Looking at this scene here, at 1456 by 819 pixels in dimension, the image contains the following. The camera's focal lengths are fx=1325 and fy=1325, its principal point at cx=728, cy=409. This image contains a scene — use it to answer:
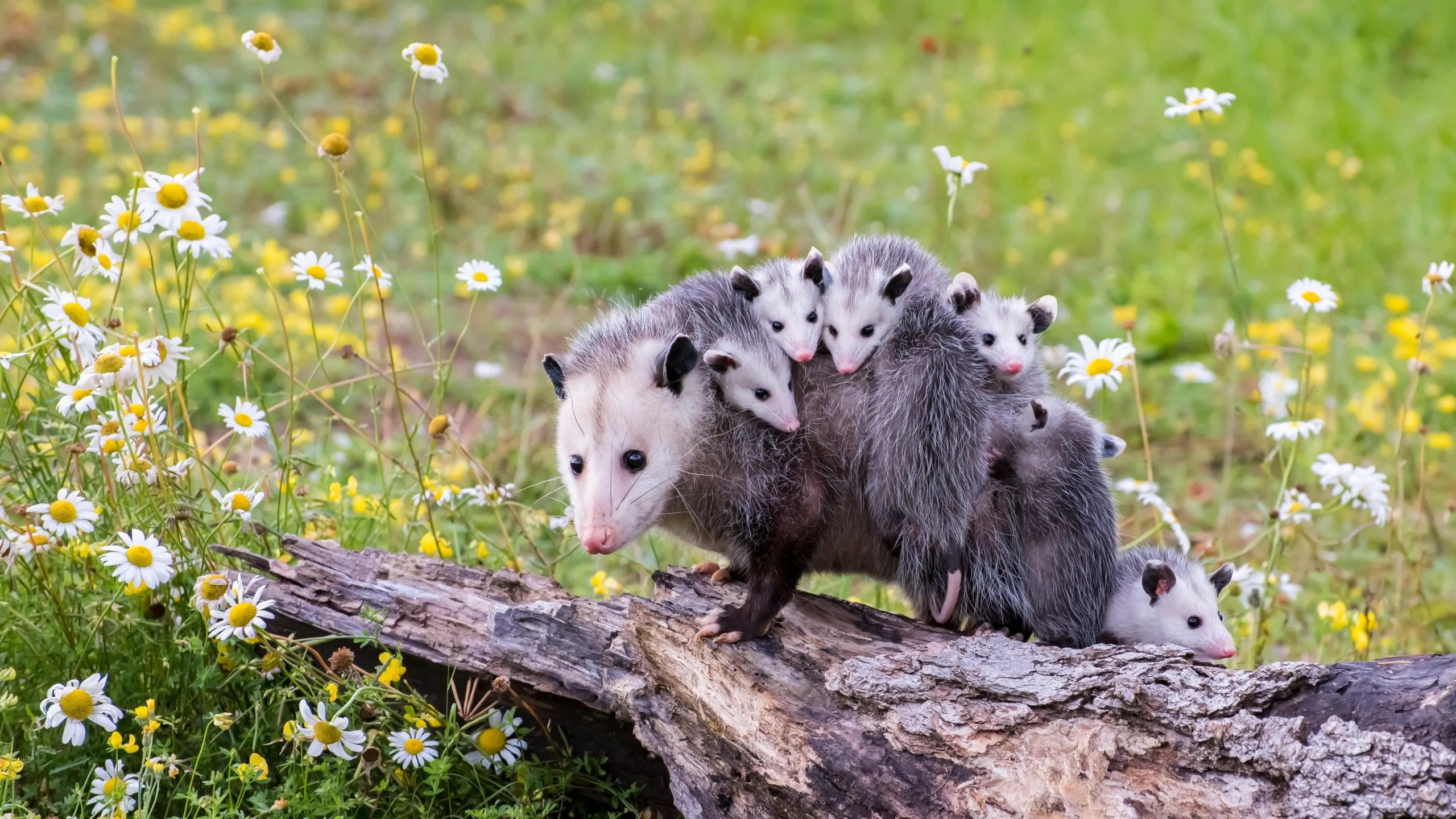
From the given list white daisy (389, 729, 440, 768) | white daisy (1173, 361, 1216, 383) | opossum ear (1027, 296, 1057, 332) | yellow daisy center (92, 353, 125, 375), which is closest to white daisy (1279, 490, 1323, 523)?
opossum ear (1027, 296, 1057, 332)

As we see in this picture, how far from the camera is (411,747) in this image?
2.15 m

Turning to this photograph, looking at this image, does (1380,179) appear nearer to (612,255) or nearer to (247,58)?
(612,255)

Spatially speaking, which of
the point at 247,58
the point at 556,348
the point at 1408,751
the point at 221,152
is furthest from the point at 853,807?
the point at 247,58

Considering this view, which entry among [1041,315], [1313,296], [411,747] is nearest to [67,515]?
[411,747]

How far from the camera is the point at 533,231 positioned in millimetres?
5949

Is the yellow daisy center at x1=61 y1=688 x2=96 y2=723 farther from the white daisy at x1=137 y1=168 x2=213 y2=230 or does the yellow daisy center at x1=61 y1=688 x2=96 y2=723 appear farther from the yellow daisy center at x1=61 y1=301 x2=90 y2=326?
the white daisy at x1=137 y1=168 x2=213 y2=230

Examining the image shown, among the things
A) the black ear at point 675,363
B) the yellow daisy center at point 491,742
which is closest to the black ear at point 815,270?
the black ear at point 675,363

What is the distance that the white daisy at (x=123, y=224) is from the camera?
229cm

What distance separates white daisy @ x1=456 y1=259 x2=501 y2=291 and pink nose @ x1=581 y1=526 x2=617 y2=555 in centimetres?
72

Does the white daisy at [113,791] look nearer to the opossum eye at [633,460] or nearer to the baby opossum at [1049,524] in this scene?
the opossum eye at [633,460]

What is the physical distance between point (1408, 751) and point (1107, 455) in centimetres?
107

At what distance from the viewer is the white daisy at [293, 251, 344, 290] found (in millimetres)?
2570

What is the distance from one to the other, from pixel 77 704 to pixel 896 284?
159 centimetres

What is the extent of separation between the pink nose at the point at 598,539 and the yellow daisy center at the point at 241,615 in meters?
0.50
